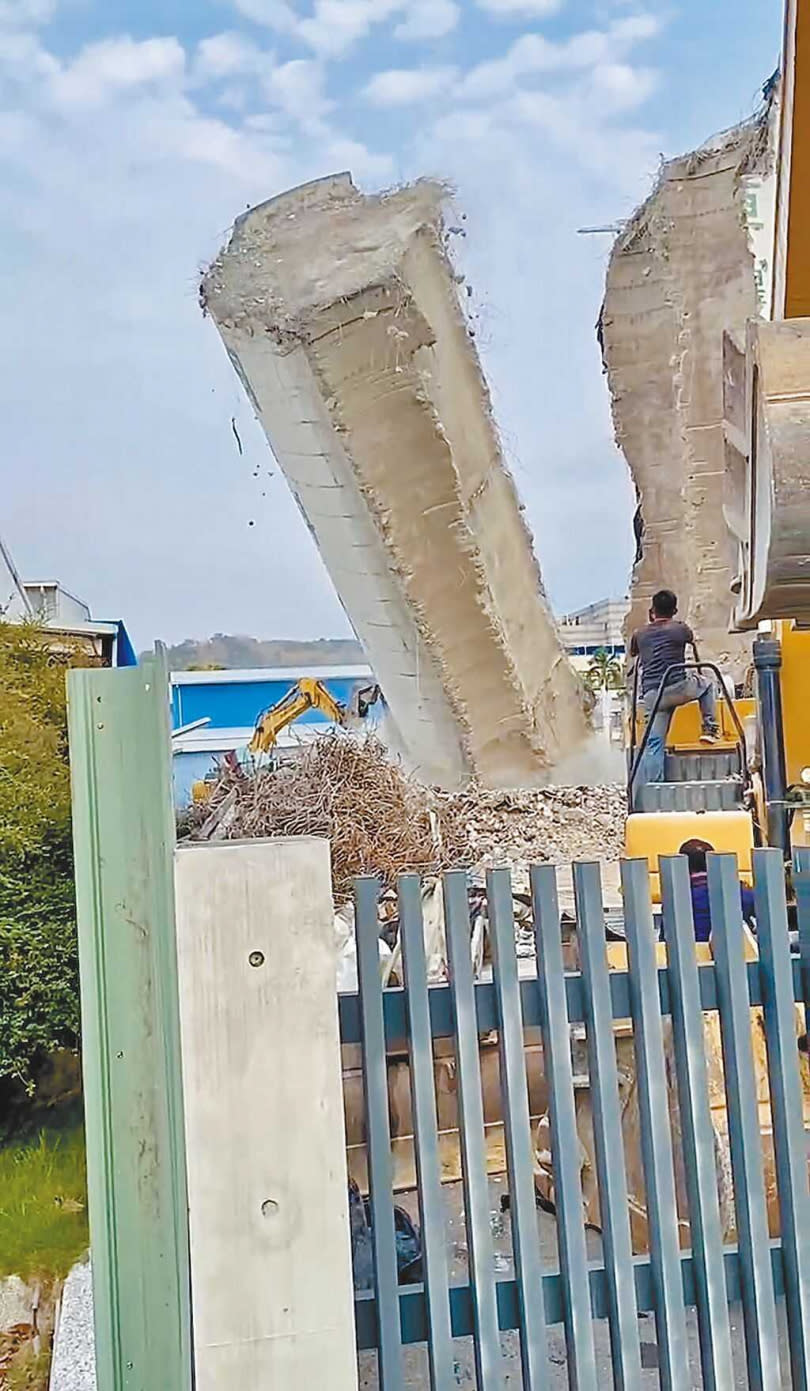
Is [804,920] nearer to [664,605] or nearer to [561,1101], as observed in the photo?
[561,1101]

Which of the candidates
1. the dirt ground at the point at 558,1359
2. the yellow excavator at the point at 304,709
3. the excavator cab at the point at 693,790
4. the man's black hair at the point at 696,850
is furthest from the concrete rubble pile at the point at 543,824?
the dirt ground at the point at 558,1359

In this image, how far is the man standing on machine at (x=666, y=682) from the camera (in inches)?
175

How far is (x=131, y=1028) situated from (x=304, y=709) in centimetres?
610

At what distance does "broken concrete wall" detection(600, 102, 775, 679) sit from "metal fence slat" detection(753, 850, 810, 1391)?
4560mm

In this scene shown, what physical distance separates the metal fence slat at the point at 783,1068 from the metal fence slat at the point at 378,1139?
1.83 feet

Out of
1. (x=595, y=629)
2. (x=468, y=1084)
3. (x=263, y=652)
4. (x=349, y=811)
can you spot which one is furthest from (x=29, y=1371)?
(x=595, y=629)

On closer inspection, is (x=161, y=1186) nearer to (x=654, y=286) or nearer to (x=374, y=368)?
(x=374, y=368)

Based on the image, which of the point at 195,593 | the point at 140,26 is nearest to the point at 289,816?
the point at 195,593

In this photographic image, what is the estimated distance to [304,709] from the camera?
731 centimetres

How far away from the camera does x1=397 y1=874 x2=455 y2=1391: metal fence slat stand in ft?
4.42

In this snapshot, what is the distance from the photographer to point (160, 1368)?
1.22 metres

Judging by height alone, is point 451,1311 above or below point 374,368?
below

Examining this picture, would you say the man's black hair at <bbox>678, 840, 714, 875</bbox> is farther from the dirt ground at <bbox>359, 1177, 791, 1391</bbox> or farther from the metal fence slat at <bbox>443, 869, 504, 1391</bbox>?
the metal fence slat at <bbox>443, 869, 504, 1391</bbox>

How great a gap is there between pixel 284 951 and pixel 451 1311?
0.57 meters
